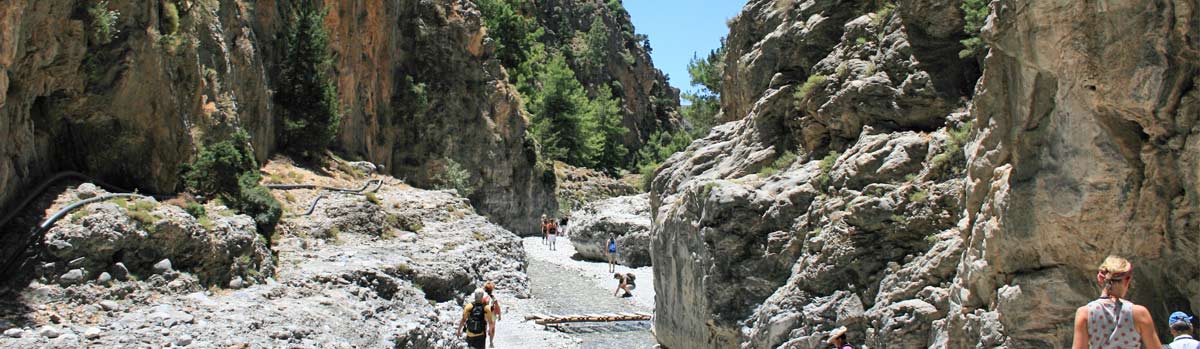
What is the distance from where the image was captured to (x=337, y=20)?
35.9 metres

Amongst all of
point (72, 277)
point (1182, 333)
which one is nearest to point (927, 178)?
point (1182, 333)

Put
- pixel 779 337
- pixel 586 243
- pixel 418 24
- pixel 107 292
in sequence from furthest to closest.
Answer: pixel 418 24, pixel 586 243, pixel 779 337, pixel 107 292

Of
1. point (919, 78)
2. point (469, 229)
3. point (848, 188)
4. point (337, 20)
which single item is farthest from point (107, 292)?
point (337, 20)

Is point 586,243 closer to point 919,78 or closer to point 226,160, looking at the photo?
point 226,160

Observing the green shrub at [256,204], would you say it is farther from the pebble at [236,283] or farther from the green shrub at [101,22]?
the green shrub at [101,22]

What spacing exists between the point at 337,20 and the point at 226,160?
19367 mm

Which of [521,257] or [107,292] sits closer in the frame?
[107,292]

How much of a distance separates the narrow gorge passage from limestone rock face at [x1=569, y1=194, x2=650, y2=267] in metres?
0.80

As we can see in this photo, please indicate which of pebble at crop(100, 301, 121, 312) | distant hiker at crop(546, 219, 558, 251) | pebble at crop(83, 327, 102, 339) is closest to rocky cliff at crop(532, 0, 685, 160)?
distant hiker at crop(546, 219, 558, 251)

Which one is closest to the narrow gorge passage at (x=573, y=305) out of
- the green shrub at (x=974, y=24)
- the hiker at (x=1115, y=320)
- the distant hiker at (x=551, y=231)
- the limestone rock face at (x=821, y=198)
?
the distant hiker at (x=551, y=231)

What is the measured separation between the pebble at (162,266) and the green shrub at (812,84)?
1109 centimetres

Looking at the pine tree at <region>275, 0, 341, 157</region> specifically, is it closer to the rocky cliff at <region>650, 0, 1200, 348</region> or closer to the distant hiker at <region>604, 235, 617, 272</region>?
the distant hiker at <region>604, 235, 617, 272</region>

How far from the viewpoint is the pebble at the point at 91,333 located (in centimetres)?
1059

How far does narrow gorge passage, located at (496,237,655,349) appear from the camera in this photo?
821 inches
